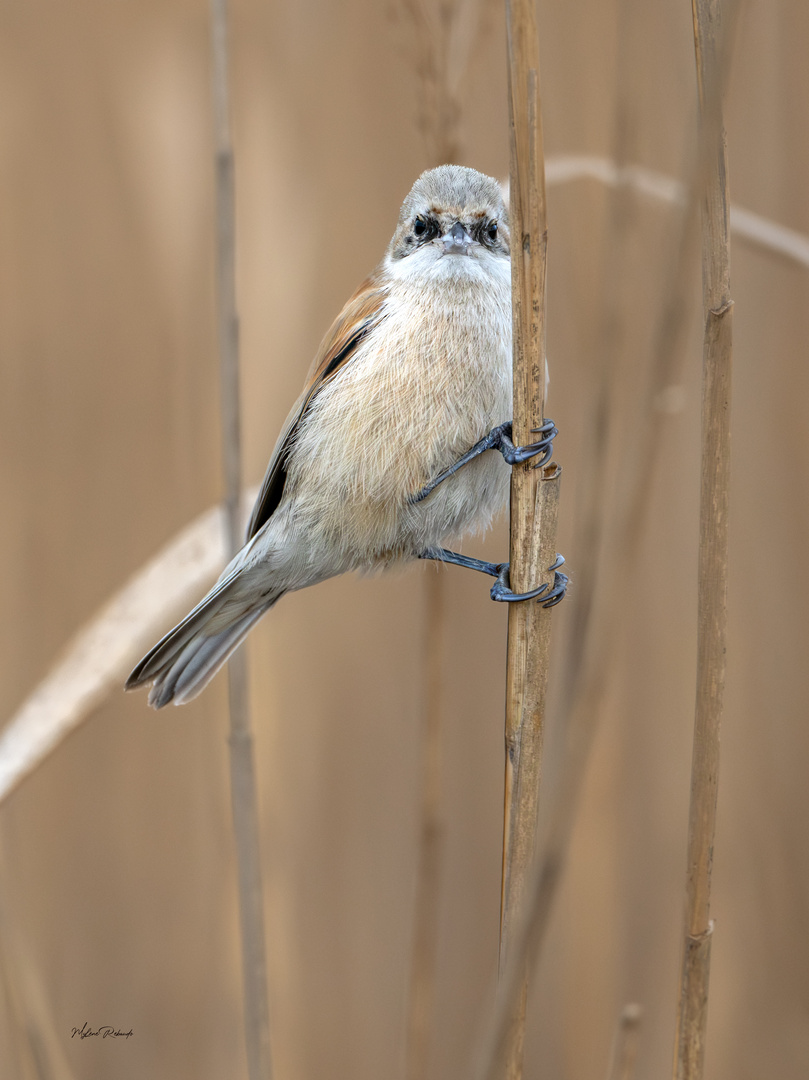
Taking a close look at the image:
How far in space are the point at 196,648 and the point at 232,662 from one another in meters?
0.10

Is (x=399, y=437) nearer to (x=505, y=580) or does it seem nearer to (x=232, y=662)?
(x=505, y=580)

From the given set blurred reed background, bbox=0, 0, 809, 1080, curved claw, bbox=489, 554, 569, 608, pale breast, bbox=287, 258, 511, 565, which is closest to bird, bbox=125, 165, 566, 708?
pale breast, bbox=287, 258, 511, 565

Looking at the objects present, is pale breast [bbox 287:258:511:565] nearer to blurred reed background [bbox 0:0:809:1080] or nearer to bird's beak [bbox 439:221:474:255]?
bird's beak [bbox 439:221:474:255]

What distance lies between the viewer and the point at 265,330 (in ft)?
7.49

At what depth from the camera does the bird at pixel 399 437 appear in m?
1.67

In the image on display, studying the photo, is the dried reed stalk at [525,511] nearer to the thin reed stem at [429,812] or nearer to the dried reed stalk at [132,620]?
the dried reed stalk at [132,620]

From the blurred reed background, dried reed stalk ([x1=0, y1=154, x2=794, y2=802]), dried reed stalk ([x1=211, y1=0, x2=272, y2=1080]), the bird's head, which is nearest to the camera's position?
dried reed stalk ([x1=0, y1=154, x2=794, y2=802])

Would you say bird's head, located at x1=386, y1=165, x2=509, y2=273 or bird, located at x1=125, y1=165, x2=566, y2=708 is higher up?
bird's head, located at x1=386, y1=165, x2=509, y2=273

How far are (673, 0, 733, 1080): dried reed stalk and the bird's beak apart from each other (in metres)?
0.65

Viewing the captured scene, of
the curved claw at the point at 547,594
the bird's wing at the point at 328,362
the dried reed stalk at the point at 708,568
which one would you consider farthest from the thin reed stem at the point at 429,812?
the dried reed stalk at the point at 708,568

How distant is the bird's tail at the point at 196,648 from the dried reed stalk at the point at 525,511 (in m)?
0.58

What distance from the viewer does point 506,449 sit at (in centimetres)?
142

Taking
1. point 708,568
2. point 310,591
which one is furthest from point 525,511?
point 310,591

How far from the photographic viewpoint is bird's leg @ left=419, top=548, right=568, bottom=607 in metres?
1.25
